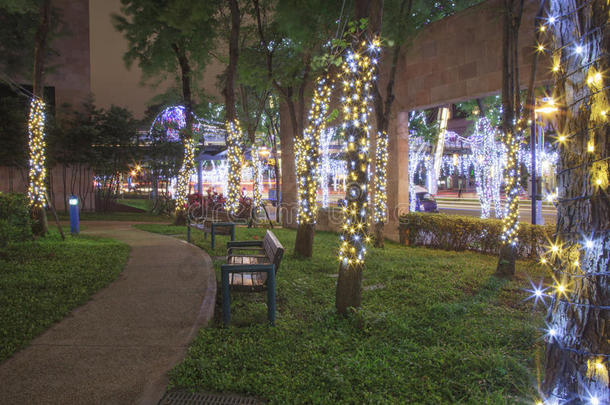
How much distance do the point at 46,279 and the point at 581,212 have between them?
704 cm

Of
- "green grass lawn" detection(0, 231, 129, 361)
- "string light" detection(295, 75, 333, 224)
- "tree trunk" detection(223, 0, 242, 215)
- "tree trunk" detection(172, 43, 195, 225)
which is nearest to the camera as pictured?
"green grass lawn" detection(0, 231, 129, 361)

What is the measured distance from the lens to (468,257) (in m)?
9.22

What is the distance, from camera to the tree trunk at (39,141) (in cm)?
989

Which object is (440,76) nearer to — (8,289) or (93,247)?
(93,247)

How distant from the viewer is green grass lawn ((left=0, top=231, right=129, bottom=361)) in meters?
4.11

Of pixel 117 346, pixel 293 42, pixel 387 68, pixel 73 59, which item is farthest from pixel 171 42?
pixel 117 346

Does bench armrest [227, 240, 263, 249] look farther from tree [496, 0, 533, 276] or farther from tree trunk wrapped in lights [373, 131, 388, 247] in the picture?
tree trunk wrapped in lights [373, 131, 388, 247]

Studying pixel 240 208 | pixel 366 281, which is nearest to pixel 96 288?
pixel 366 281

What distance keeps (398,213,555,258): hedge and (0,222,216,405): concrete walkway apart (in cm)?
683

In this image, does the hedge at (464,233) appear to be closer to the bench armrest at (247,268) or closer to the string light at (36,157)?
the bench armrest at (247,268)

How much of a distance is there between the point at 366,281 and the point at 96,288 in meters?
4.46

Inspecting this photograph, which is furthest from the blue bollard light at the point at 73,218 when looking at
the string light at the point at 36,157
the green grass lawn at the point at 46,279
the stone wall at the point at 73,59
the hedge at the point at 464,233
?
the stone wall at the point at 73,59

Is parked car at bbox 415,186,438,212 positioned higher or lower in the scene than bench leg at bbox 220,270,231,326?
higher

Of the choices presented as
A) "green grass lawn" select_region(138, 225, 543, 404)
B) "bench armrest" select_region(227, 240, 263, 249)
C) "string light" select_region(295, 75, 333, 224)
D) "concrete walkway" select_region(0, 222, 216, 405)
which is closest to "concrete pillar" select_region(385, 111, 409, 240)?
"string light" select_region(295, 75, 333, 224)
